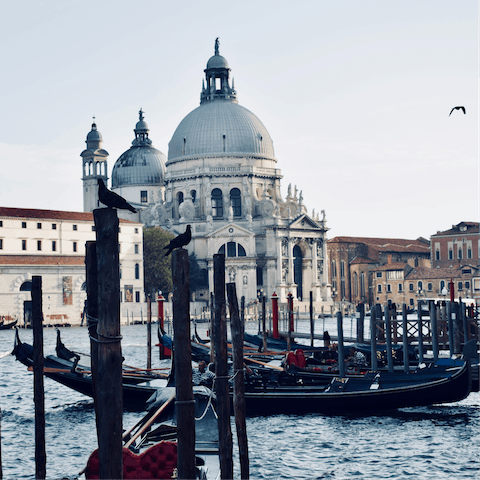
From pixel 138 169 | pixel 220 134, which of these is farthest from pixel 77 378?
pixel 138 169

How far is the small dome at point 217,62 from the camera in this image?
76.3 metres

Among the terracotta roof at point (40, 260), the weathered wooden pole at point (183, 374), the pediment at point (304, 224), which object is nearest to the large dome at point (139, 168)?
the pediment at point (304, 224)

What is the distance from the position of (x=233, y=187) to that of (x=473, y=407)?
183 feet

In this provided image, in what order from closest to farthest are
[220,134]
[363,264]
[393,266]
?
[220,134]
[393,266]
[363,264]

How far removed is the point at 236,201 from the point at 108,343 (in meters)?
67.4

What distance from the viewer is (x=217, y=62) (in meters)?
76.4

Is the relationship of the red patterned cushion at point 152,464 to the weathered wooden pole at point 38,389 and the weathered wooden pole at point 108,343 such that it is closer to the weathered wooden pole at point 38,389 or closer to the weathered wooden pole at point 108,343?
the weathered wooden pole at point 38,389

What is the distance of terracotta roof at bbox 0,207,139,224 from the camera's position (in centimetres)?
5554

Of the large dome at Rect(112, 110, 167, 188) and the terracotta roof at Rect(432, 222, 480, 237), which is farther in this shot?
the large dome at Rect(112, 110, 167, 188)

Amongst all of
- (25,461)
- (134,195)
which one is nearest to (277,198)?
(134,195)

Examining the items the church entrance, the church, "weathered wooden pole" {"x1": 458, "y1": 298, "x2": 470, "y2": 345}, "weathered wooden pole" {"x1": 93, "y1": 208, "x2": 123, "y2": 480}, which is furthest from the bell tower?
"weathered wooden pole" {"x1": 93, "y1": 208, "x2": 123, "y2": 480}

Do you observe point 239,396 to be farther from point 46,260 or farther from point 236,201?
point 236,201

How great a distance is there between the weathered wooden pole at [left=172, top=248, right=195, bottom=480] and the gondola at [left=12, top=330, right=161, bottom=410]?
7.95 meters

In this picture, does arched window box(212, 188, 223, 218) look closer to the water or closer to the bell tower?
the bell tower
